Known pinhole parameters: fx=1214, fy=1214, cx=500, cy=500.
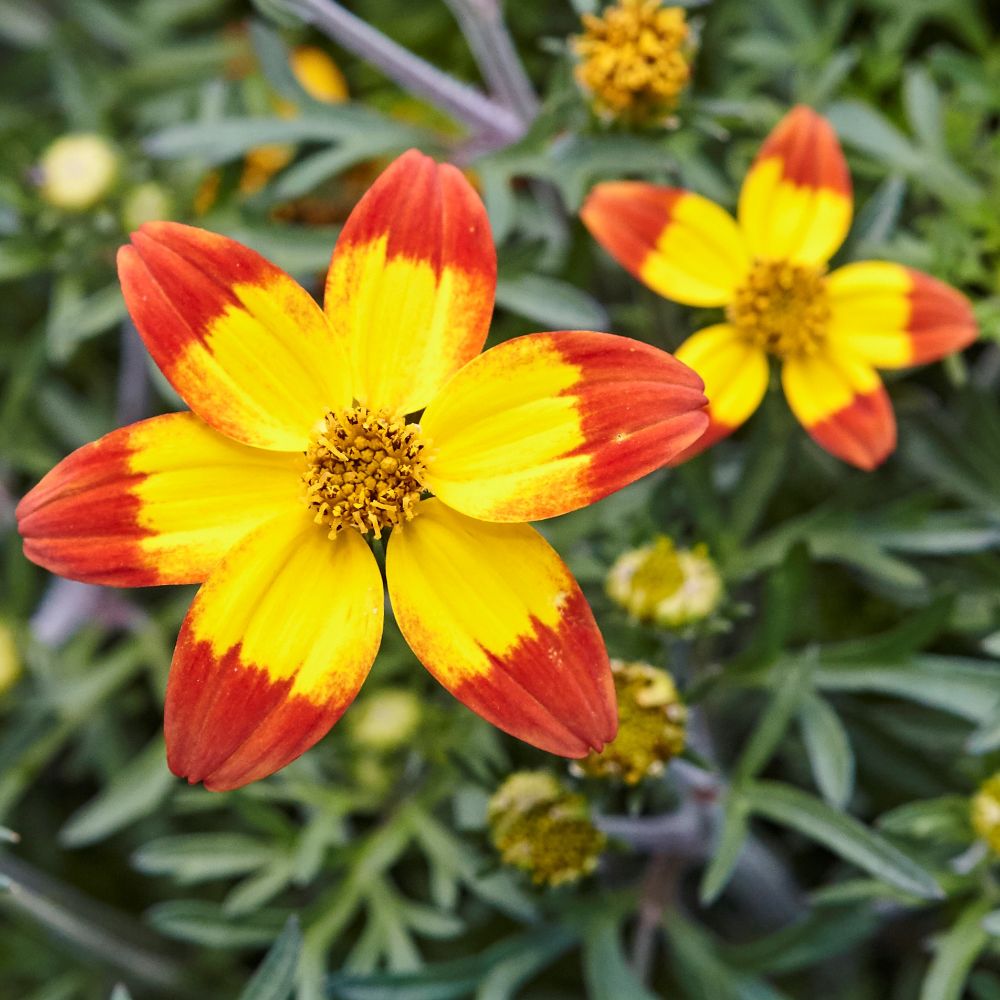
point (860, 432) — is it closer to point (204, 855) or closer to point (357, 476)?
point (357, 476)

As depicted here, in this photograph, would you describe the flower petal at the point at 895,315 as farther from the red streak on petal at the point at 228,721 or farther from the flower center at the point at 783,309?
the red streak on petal at the point at 228,721

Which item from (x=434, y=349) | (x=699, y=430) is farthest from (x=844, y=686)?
(x=434, y=349)

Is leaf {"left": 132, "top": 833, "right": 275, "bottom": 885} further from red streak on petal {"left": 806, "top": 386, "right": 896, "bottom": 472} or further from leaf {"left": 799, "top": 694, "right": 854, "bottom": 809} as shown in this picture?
red streak on petal {"left": 806, "top": 386, "right": 896, "bottom": 472}

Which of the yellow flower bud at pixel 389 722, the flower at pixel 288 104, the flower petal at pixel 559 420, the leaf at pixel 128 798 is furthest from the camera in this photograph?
the flower at pixel 288 104

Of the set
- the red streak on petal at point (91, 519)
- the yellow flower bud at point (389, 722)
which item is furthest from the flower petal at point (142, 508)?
the yellow flower bud at point (389, 722)

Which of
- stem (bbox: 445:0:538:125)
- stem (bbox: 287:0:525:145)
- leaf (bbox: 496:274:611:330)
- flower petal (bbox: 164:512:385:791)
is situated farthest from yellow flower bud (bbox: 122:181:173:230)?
flower petal (bbox: 164:512:385:791)

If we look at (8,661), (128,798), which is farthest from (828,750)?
(8,661)
